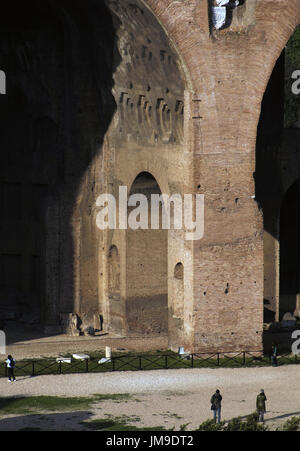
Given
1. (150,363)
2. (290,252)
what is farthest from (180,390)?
(290,252)

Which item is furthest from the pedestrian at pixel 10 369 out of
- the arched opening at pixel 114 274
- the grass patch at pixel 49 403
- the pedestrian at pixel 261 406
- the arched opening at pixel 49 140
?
the arched opening at pixel 114 274

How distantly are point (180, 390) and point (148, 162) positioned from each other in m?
8.14

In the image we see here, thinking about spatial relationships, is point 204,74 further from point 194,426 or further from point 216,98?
point 194,426

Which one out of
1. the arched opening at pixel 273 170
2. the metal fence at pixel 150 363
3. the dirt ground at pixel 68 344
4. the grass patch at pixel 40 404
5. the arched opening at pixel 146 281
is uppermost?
the arched opening at pixel 273 170

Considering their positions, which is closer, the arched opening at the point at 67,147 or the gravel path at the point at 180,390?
the gravel path at the point at 180,390

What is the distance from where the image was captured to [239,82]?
94.1 feet

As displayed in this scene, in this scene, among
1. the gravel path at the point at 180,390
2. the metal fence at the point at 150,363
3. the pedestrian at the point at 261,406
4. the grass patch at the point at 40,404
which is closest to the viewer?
the pedestrian at the point at 261,406

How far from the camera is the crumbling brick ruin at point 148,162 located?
94.3 ft

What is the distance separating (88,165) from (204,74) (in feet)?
25.2

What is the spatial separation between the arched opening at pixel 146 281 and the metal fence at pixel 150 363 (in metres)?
3.46

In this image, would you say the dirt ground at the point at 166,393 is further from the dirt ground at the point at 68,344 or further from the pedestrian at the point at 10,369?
the dirt ground at the point at 68,344

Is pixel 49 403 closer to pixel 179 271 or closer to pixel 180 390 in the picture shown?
pixel 180 390

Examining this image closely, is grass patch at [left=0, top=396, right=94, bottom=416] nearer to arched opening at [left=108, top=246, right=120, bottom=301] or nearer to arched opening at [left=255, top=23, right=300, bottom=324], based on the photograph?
arched opening at [left=108, top=246, right=120, bottom=301]

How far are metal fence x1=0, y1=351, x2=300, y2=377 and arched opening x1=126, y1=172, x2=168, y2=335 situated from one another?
3458 millimetres
